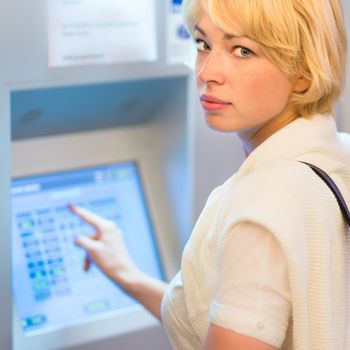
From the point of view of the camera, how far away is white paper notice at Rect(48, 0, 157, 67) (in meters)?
1.60

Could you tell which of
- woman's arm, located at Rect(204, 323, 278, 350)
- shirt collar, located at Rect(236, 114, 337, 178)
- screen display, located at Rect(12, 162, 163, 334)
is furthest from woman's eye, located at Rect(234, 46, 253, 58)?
screen display, located at Rect(12, 162, 163, 334)

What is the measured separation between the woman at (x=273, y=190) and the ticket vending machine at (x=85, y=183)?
0.38 m

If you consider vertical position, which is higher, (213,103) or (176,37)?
(176,37)

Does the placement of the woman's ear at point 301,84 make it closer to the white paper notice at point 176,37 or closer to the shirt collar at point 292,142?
the shirt collar at point 292,142

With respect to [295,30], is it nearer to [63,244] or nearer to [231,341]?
[231,341]

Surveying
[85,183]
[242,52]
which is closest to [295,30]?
[242,52]

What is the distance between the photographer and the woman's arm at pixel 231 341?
1.16 meters

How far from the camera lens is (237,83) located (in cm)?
126

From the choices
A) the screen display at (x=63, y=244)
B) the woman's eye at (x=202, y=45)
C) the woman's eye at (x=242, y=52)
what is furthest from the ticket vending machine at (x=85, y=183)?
the woman's eye at (x=242, y=52)

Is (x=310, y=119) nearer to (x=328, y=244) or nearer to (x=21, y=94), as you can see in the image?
(x=328, y=244)

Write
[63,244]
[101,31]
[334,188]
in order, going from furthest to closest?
[63,244] < [101,31] < [334,188]

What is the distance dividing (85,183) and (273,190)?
83 centimetres

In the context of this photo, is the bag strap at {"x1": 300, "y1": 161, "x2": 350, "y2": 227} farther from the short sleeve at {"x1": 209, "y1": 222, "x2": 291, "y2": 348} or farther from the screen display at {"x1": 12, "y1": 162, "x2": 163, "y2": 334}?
the screen display at {"x1": 12, "y1": 162, "x2": 163, "y2": 334}

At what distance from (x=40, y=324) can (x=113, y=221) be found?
32cm
